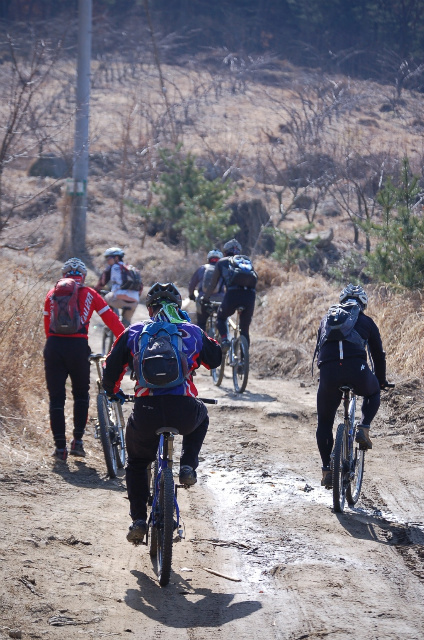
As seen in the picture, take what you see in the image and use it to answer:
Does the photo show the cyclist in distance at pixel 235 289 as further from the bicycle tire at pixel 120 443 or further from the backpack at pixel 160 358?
the backpack at pixel 160 358

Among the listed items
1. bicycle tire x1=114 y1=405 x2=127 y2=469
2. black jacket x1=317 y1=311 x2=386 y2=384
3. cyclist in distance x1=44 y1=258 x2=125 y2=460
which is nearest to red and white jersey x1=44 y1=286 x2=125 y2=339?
cyclist in distance x1=44 y1=258 x2=125 y2=460

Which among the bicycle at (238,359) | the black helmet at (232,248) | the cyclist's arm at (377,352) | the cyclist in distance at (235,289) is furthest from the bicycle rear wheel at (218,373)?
the cyclist's arm at (377,352)

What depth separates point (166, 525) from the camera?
5.17m

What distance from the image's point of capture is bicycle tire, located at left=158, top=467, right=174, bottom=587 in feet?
16.9

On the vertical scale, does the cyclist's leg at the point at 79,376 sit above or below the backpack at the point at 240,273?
below

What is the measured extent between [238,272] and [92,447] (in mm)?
3841

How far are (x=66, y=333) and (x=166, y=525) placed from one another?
3334mm

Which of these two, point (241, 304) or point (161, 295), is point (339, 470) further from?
point (241, 304)

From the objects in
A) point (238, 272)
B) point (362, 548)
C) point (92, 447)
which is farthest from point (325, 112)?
point (362, 548)

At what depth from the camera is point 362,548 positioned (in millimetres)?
5988

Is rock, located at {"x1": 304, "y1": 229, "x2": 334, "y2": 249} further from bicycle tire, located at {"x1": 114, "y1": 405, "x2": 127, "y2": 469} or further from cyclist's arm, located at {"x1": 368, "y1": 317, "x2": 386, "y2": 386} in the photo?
cyclist's arm, located at {"x1": 368, "y1": 317, "x2": 386, "y2": 386}

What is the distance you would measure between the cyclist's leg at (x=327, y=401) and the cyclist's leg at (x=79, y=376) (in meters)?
2.37

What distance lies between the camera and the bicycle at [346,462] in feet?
22.1

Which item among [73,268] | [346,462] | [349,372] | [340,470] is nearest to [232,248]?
[73,268]
